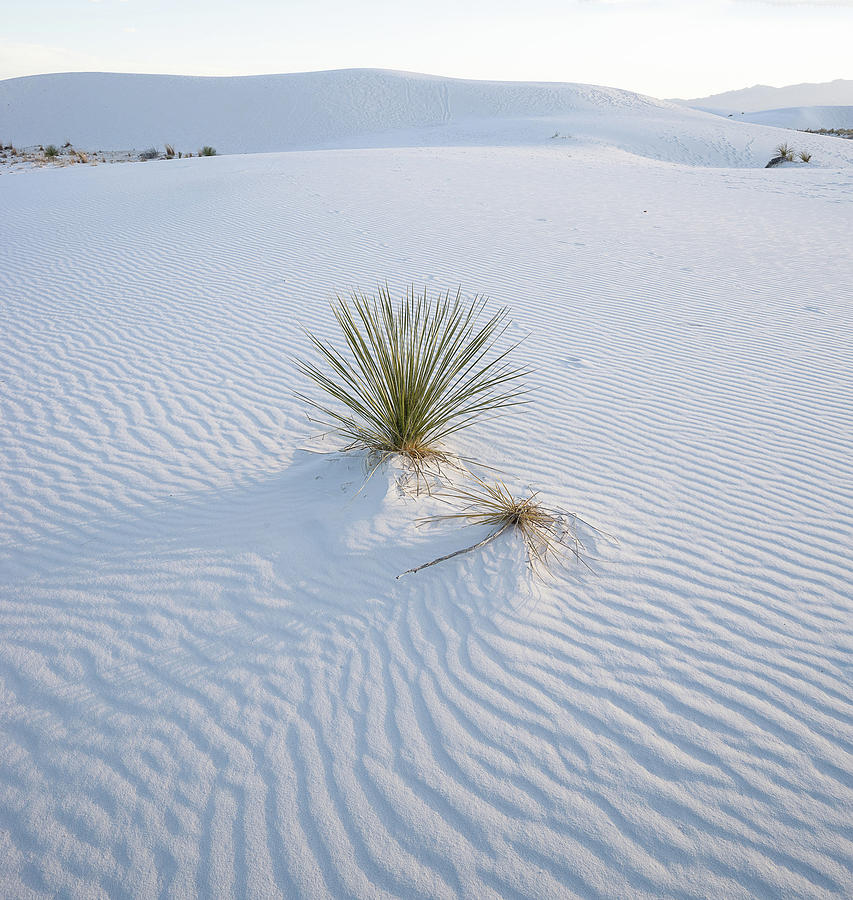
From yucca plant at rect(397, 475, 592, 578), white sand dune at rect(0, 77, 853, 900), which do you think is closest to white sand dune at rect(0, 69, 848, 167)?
white sand dune at rect(0, 77, 853, 900)

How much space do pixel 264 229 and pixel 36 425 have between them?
5766mm

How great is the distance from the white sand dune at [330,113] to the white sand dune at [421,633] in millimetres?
22777

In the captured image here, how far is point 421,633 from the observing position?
2.69 meters

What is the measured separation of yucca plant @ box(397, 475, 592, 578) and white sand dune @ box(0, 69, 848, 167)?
955 inches

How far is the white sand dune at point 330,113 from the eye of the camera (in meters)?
26.4

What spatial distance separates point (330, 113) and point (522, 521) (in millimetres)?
35902

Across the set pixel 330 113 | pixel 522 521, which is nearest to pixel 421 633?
pixel 522 521

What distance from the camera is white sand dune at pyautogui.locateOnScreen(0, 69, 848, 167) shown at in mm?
26406

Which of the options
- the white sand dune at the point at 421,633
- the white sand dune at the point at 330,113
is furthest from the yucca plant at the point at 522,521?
the white sand dune at the point at 330,113

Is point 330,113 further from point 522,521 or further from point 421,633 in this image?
point 421,633

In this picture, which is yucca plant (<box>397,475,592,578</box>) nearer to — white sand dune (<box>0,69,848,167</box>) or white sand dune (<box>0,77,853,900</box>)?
white sand dune (<box>0,77,853,900</box>)

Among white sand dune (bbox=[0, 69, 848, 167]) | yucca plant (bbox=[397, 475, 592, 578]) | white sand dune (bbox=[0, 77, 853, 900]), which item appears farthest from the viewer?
white sand dune (bbox=[0, 69, 848, 167])

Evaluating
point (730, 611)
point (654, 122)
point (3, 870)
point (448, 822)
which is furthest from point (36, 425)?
point (654, 122)

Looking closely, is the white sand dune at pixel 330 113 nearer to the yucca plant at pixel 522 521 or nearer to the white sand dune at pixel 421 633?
the white sand dune at pixel 421 633
